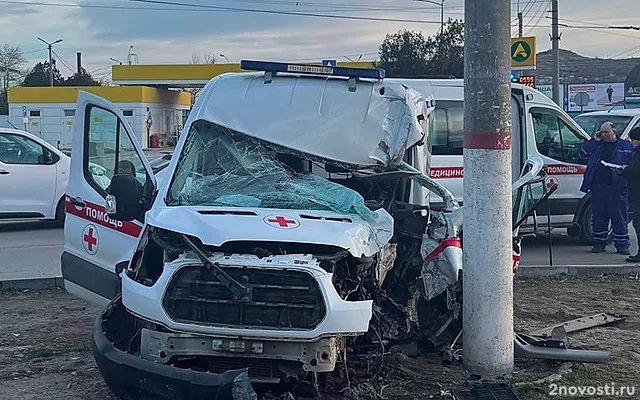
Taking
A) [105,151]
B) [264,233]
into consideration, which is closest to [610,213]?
[105,151]

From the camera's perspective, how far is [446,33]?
3816 cm

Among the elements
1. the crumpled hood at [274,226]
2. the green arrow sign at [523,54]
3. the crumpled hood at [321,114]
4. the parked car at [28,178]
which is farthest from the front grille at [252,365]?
the green arrow sign at [523,54]

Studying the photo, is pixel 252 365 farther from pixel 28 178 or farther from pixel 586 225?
pixel 28 178

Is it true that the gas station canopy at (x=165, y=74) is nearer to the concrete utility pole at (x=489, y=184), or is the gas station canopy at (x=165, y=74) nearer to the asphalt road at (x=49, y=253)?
the asphalt road at (x=49, y=253)

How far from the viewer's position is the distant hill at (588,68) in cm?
6912

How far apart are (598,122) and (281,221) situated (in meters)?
9.75

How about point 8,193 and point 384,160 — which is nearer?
point 384,160

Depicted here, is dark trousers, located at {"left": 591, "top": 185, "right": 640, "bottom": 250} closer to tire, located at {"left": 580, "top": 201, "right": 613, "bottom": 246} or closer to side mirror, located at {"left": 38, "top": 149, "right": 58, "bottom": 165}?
tire, located at {"left": 580, "top": 201, "right": 613, "bottom": 246}

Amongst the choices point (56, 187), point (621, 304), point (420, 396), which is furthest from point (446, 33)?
point (420, 396)

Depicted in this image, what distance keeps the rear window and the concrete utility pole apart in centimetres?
577

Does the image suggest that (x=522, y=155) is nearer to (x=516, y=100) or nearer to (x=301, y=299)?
(x=516, y=100)

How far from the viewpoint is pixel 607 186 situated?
11625 millimetres

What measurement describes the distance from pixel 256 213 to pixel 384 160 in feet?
4.78

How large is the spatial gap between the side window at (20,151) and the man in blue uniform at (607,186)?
8.58 m
